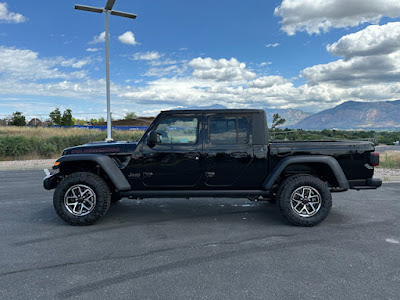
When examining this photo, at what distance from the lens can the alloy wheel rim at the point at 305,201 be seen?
4.85 meters

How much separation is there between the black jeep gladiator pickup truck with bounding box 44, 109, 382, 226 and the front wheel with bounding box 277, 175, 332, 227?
2 cm

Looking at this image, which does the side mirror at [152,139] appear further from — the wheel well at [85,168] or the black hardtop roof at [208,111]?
the wheel well at [85,168]

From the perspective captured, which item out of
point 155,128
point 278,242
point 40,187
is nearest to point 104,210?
point 155,128

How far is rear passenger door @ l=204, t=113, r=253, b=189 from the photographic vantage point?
497 centimetres

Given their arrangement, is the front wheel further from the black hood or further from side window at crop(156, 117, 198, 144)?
the black hood

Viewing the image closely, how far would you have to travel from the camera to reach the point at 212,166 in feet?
16.3

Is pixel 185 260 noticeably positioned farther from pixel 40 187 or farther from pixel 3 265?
pixel 40 187

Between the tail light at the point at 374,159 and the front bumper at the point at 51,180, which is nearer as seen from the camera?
the tail light at the point at 374,159

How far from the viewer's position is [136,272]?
3.25 m

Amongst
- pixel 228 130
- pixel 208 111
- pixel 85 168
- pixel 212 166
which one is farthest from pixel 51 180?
pixel 228 130

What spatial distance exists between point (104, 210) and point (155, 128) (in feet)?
5.27

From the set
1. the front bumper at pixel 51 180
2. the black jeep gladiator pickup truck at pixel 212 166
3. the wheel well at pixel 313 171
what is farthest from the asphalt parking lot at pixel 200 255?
the wheel well at pixel 313 171

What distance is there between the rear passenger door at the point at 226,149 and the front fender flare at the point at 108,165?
4.62ft

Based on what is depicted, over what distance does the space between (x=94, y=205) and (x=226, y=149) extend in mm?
2379
